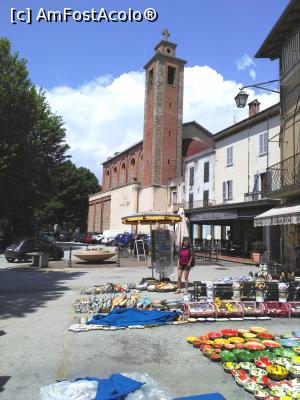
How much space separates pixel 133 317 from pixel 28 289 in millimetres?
5252

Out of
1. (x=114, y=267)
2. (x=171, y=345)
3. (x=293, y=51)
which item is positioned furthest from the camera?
(x=114, y=267)

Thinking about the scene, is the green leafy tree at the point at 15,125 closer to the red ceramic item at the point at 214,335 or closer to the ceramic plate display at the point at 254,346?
the red ceramic item at the point at 214,335

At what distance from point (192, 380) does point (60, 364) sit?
1802mm

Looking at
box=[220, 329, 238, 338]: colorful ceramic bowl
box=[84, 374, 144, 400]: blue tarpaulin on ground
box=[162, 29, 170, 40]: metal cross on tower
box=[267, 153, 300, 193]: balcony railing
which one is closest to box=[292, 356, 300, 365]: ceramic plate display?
box=[220, 329, 238, 338]: colorful ceramic bowl

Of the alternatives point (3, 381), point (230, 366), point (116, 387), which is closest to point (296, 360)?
point (230, 366)

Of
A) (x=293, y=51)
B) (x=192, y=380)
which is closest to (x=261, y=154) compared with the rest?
(x=293, y=51)

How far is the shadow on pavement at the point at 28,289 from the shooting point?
8.92m

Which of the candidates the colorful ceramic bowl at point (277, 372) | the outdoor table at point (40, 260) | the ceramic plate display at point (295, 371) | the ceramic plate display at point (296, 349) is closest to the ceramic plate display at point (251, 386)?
the colorful ceramic bowl at point (277, 372)

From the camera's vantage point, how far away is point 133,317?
7637mm

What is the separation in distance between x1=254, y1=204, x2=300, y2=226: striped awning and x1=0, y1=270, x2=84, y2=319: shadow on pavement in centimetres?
779

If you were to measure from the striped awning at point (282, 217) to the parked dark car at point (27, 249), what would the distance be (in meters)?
11.9

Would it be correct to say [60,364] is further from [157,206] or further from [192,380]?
[157,206]

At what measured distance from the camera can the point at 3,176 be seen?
63.7ft

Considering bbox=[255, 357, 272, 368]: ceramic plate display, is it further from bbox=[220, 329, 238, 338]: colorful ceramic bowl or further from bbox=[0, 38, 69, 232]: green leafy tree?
bbox=[0, 38, 69, 232]: green leafy tree
